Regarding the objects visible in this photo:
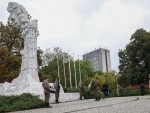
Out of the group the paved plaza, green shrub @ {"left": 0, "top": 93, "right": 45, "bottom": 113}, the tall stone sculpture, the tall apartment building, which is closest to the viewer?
the paved plaza

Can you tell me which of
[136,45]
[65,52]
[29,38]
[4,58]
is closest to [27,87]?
[29,38]

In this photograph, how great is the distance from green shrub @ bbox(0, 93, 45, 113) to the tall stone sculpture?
860 centimetres

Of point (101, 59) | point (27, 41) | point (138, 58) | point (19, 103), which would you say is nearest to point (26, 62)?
point (27, 41)

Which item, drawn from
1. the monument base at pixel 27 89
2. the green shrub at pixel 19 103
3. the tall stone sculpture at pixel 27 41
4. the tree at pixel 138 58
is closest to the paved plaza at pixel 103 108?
the green shrub at pixel 19 103

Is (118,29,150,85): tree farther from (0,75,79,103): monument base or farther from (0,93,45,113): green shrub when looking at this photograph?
(0,93,45,113): green shrub

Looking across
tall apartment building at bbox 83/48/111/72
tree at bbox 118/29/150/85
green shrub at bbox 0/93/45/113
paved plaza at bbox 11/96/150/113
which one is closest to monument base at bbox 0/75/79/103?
green shrub at bbox 0/93/45/113

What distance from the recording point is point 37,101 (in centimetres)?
1756

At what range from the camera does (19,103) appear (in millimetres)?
16609

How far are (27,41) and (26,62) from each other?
214cm

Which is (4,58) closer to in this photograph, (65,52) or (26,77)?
(26,77)

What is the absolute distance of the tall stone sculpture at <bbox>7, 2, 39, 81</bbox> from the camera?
2705 cm

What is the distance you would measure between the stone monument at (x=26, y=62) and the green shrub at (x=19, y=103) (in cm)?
601

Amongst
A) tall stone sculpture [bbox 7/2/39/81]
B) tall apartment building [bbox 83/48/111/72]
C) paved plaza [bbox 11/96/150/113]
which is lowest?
paved plaza [bbox 11/96/150/113]

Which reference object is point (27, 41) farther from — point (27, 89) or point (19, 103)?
point (19, 103)
